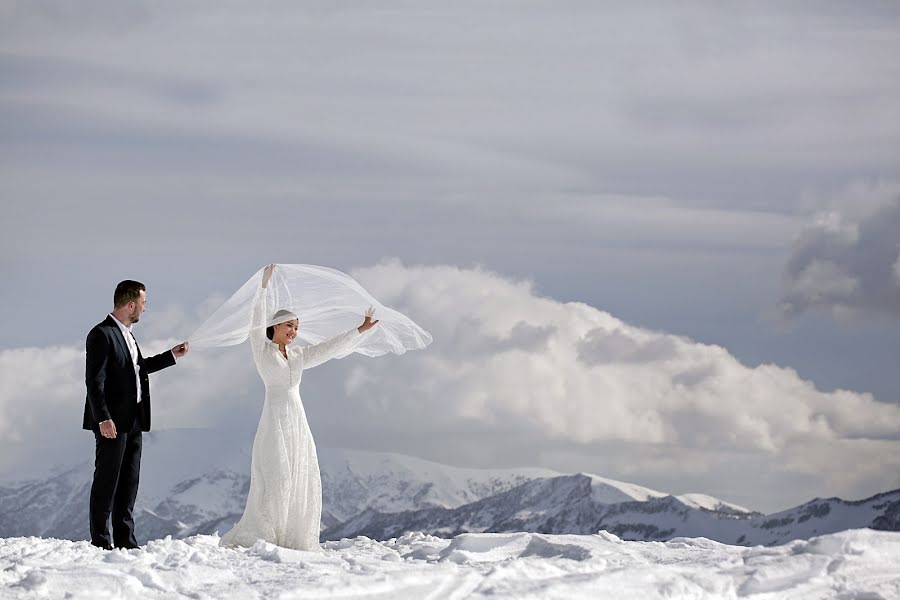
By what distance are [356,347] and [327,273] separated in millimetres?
864

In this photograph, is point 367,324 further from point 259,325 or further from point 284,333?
point 259,325

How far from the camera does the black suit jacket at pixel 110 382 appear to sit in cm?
1081

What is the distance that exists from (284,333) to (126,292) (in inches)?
63.6

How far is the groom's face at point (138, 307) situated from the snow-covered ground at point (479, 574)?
6.94ft

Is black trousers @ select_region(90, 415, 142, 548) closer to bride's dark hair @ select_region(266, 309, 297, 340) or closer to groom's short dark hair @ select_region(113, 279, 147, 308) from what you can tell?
groom's short dark hair @ select_region(113, 279, 147, 308)

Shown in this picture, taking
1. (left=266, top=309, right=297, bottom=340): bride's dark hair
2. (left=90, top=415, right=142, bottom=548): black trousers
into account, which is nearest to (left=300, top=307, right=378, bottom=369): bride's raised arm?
(left=266, top=309, right=297, bottom=340): bride's dark hair

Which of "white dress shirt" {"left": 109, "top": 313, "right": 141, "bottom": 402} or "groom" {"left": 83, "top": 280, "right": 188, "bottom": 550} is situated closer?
"groom" {"left": 83, "top": 280, "right": 188, "bottom": 550}

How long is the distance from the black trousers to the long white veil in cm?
143

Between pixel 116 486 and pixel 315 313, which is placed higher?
pixel 315 313

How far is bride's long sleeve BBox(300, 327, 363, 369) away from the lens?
1206 centimetres

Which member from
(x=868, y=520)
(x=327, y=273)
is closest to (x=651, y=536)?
(x=868, y=520)

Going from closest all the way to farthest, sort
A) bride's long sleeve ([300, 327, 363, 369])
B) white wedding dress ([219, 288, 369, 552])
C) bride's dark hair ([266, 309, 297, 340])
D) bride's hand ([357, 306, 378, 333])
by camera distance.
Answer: white wedding dress ([219, 288, 369, 552]) → bride's dark hair ([266, 309, 297, 340]) → bride's long sleeve ([300, 327, 363, 369]) → bride's hand ([357, 306, 378, 333])

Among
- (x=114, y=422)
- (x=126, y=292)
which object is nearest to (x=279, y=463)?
(x=114, y=422)

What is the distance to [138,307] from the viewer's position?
1110cm
